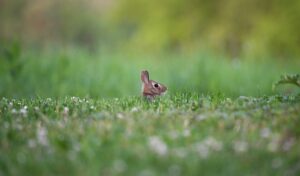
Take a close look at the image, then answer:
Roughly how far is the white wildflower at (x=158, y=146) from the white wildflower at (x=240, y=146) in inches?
22.1

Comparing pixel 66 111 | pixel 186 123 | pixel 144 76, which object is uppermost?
pixel 144 76

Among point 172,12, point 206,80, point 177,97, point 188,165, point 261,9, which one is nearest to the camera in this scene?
point 188,165

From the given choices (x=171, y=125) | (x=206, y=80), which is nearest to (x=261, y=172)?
(x=171, y=125)

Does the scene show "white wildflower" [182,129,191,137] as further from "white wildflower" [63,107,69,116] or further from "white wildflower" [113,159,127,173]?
"white wildflower" [63,107,69,116]

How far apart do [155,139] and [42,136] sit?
99 centimetres

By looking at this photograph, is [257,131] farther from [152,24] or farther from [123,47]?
[123,47]

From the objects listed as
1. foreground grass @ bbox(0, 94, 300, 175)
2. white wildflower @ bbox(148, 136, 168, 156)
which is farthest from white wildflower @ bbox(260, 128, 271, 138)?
white wildflower @ bbox(148, 136, 168, 156)

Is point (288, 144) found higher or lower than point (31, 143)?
lower

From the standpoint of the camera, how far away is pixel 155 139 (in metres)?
5.46

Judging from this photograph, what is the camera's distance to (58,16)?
116 feet

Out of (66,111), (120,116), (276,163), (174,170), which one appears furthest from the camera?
(66,111)

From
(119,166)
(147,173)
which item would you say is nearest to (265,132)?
(147,173)

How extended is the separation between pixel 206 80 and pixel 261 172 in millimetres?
10421

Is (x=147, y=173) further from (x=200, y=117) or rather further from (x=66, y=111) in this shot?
(x=66, y=111)
